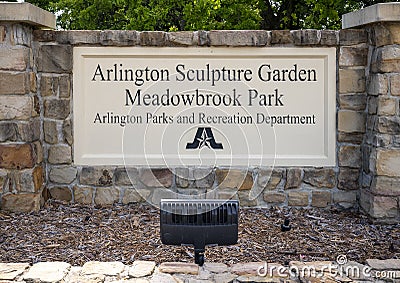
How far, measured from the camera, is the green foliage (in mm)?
9578

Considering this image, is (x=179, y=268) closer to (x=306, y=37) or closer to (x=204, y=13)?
(x=306, y=37)

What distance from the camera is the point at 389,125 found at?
420cm

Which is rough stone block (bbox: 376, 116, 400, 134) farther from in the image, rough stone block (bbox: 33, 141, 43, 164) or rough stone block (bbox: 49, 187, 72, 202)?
rough stone block (bbox: 33, 141, 43, 164)

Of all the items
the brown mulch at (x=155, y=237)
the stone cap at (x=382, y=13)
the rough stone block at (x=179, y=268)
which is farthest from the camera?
the stone cap at (x=382, y=13)

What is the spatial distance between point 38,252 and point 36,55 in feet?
5.76

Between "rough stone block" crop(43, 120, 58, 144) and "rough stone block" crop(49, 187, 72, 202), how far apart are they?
0.39m

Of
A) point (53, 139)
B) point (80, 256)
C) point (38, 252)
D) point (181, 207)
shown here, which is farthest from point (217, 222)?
point (53, 139)

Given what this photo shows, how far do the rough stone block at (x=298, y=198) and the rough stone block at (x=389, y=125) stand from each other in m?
0.82

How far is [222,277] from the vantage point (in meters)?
2.88

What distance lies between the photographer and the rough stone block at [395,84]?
A: 13.7 feet

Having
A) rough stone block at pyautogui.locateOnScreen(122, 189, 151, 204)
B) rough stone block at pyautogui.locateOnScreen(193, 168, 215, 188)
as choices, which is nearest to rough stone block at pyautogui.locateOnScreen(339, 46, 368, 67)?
rough stone block at pyautogui.locateOnScreen(193, 168, 215, 188)

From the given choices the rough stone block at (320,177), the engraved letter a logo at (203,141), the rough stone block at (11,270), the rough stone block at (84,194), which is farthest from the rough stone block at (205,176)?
the rough stone block at (11,270)

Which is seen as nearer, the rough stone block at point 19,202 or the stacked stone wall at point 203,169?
the rough stone block at point 19,202

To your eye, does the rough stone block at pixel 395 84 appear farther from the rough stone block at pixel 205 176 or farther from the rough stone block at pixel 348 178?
the rough stone block at pixel 205 176
